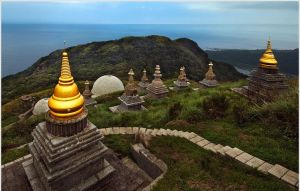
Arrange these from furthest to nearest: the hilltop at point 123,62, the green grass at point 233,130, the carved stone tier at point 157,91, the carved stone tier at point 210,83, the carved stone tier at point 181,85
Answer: the hilltop at point 123,62
the carved stone tier at point 181,85
the carved stone tier at point 210,83
the carved stone tier at point 157,91
the green grass at point 233,130

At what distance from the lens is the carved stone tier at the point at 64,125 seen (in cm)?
627

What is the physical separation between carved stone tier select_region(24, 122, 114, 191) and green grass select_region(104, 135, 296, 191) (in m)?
1.84

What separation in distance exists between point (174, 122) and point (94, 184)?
16.0ft

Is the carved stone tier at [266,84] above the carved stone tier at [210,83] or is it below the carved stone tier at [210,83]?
above

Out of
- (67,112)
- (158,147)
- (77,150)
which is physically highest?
(67,112)

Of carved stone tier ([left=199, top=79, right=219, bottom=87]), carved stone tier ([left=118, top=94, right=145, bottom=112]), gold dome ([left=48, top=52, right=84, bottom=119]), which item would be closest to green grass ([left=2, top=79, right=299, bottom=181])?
gold dome ([left=48, top=52, right=84, bottom=119])

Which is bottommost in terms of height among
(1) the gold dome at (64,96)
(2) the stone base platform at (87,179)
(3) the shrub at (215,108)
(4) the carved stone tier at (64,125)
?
(2) the stone base platform at (87,179)

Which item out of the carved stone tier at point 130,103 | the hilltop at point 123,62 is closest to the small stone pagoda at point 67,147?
the carved stone tier at point 130,103

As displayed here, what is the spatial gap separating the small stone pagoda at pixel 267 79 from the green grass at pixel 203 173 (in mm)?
9618

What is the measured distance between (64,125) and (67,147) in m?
0.58

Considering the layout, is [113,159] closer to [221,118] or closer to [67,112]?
[67,112]

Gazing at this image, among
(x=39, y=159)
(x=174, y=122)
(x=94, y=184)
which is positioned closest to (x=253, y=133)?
(x=174, y=122)

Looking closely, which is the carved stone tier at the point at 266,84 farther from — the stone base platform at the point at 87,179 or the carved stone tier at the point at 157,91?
the stone base platform at the point at 87,179

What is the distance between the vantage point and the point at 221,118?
11.0m
